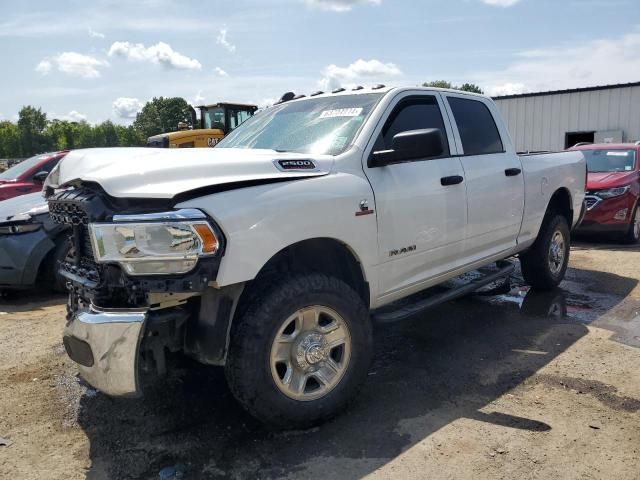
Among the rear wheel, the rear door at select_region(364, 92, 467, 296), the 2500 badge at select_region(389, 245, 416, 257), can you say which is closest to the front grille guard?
the rear door at select_region(364, 92, 467, 296)

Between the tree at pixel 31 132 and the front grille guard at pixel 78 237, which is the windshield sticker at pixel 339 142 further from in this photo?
the tree at pixel 31 132

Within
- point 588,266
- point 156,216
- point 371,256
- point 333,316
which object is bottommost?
point 588,266

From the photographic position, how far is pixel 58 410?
12.3 ft

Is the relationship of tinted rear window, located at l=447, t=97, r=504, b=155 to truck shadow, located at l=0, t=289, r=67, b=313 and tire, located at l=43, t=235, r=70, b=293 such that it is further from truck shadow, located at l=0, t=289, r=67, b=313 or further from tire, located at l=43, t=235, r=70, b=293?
truck shadow, located at l=0, t=289, r=67, b=313

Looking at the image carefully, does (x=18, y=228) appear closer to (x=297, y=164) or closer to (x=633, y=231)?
(x=297, y=164)

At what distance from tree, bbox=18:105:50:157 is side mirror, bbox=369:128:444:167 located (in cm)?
10505

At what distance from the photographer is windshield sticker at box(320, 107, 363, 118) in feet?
13.2

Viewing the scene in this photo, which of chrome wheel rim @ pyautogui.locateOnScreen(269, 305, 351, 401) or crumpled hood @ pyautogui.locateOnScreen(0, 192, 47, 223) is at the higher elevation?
crumpled hood @ pyautogui.locateOnScreen(0, 192, 47, 223)

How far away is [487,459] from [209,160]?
7.20 feet

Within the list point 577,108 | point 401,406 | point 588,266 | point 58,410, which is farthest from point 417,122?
point 577,108

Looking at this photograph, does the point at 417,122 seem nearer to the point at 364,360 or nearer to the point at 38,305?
the point at 364,360

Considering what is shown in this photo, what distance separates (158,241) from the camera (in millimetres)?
2770

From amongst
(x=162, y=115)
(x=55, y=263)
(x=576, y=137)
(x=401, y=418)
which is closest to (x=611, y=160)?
(x=401, y=418)

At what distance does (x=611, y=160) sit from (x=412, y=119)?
727cm
